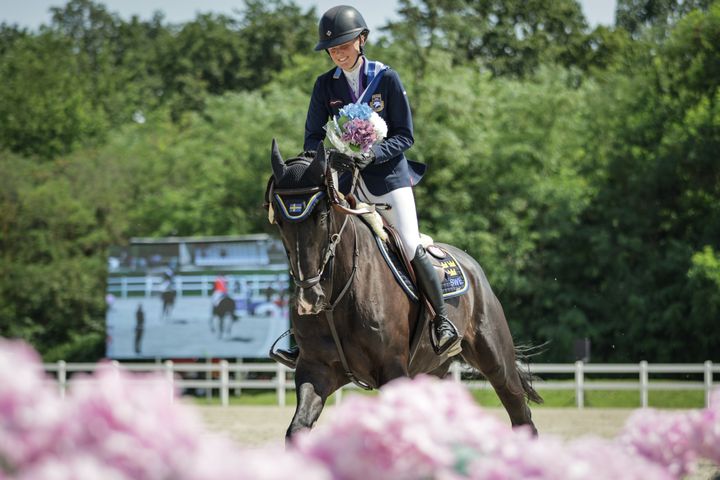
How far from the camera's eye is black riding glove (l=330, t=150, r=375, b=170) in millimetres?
7055

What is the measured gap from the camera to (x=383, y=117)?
25.2 feet

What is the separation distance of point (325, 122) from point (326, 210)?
4.85 feet

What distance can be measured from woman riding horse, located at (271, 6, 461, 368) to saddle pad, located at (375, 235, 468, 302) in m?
0.09

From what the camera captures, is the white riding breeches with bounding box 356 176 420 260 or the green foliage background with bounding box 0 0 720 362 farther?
the green foliage background with bounding box 0 0 720 362

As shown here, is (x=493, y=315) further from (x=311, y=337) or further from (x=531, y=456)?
(x=531, y=456)

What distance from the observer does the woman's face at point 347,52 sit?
7352 millimetres

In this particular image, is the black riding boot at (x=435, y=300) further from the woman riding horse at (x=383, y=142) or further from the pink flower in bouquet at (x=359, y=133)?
the pink flower in bouquet at (x=359, y=133)

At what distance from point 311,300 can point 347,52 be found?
6.17ft

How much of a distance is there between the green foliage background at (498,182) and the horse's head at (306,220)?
1982 cm

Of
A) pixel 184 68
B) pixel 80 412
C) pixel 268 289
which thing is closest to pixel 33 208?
pixel 268 289

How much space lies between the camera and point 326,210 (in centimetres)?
662

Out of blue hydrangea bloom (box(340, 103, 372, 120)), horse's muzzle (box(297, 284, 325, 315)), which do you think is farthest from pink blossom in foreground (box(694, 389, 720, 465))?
blue hydrangea bloom (box(340, 103, 372, 120))

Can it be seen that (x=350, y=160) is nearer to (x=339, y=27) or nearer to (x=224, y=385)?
(x=339, y=27)

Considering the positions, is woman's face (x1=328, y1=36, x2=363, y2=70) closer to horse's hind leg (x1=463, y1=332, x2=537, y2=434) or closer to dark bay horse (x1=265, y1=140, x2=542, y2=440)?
dark bay horse (x1=265, y1=140, x2=542, y2=440)
